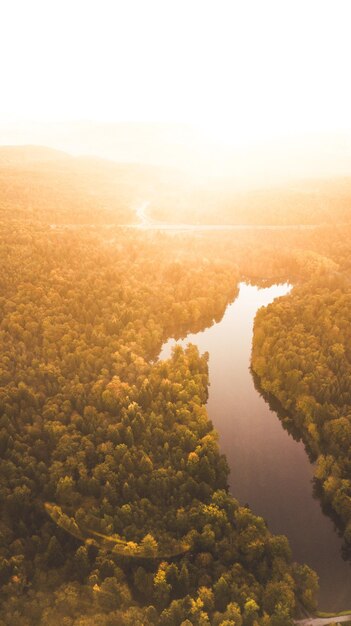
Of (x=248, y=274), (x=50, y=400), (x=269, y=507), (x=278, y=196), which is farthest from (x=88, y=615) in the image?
(x=278, y=196)

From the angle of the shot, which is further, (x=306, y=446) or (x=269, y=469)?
(x=306, y=446)

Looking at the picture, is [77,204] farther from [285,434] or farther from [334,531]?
[334,531]

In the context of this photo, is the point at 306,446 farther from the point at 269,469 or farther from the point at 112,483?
the point at 112,483

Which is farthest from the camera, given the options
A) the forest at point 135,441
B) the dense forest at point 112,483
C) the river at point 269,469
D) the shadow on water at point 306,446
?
the shadow on water at point 306,446

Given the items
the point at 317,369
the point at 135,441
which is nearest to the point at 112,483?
the point at 135,441

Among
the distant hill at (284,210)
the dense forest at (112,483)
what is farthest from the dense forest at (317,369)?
the distant hill at (284,210)

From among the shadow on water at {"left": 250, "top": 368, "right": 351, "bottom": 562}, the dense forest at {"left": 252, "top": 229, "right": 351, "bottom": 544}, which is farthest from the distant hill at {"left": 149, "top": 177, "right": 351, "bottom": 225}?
the shadow on water at {"left": 250, "top": 368, "right": 351, "bottom": 562}

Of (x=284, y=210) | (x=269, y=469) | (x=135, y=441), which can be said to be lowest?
(x=269, y=469)

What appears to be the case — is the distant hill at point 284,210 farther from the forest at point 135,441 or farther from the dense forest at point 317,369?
the dense forest at point 317,369
